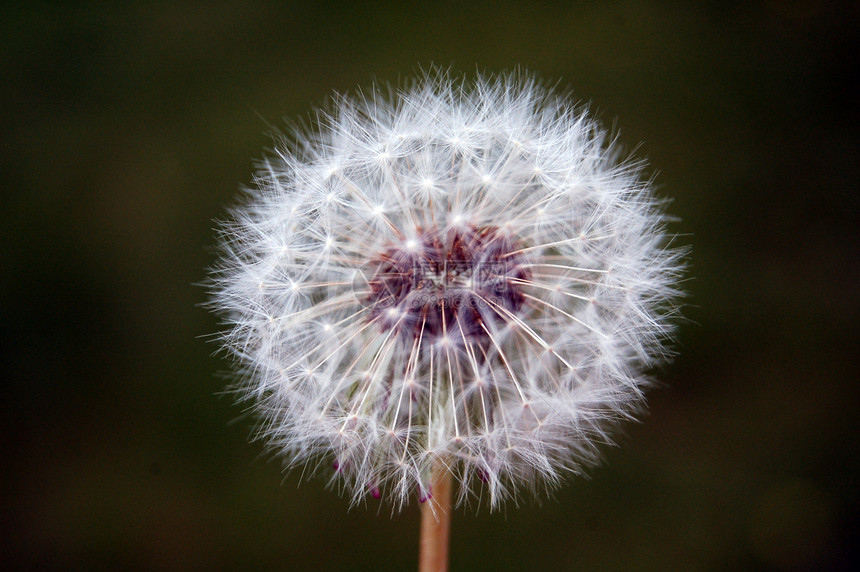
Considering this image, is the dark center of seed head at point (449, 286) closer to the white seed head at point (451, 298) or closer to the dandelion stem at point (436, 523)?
the white seed head at point (451, 298)

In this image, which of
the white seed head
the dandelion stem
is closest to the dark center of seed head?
the white seed head

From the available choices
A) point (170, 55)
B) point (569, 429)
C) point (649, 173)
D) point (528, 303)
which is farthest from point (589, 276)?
point (170, 55)

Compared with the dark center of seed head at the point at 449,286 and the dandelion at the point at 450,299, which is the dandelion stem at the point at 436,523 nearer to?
the dandelion at the point at 450,299

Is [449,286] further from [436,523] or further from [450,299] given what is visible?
[436,523]

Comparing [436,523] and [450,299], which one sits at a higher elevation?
[450,299]

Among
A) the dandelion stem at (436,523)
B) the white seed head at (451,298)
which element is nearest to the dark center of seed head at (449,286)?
the white seed head at (451,298)

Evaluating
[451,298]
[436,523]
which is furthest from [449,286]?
[436,523]

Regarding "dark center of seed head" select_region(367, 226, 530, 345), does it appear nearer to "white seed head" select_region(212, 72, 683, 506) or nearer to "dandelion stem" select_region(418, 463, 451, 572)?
"white seed head" select_region(212, 72, 683, 506)

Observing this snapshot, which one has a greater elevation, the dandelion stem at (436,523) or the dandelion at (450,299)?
the dandelion at (450,299)
